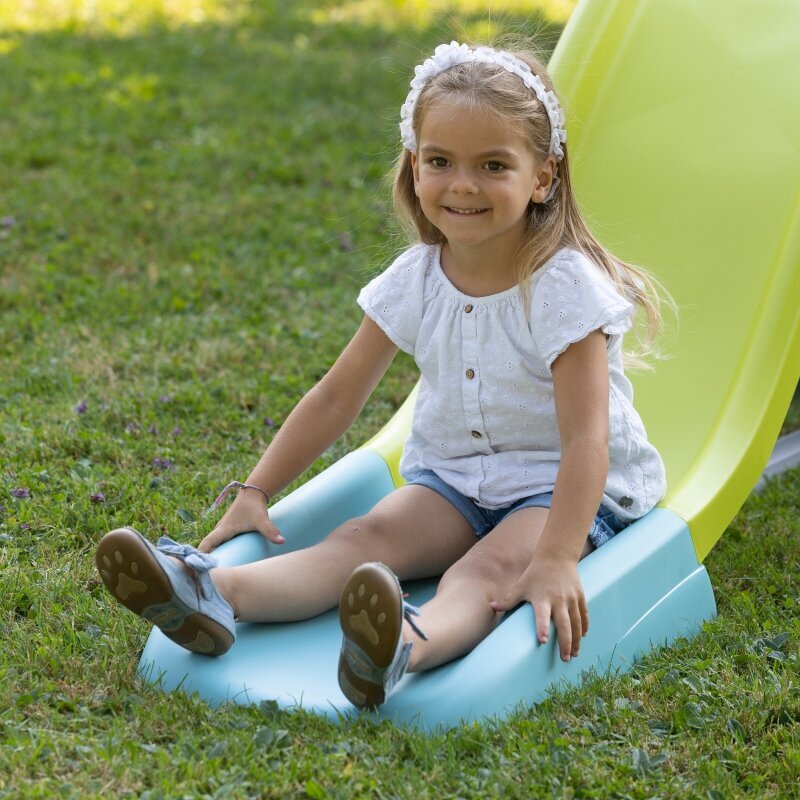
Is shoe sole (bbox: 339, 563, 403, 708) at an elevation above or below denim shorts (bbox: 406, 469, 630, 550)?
above

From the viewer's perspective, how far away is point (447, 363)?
2.56 meters

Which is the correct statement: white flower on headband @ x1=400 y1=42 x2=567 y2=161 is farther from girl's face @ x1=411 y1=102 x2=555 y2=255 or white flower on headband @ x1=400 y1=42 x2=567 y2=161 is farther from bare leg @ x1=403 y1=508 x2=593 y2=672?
bare leg @ x1=403 y1=508 x2=593 y2=672

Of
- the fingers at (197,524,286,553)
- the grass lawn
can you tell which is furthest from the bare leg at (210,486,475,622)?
the grass lawn

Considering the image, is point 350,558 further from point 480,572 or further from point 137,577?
point 137,577

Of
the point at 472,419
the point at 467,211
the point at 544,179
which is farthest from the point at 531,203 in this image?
the point at 472,419

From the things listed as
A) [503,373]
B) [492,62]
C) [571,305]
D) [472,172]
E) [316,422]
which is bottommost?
[316,422]

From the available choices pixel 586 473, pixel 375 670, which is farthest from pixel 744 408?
pixel 375 670

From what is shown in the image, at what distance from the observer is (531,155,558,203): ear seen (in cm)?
245

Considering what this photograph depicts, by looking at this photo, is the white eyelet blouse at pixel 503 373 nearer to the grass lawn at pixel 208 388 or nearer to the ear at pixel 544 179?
the ear at pixel 544 179

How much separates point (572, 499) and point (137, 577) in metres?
0.78

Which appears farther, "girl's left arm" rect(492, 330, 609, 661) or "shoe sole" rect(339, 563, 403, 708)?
"girl's left arm" rect(492, 330, 609, 661)

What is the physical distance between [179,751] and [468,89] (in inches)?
50.8

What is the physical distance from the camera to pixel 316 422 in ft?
8.70

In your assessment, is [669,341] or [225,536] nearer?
[225,536]
